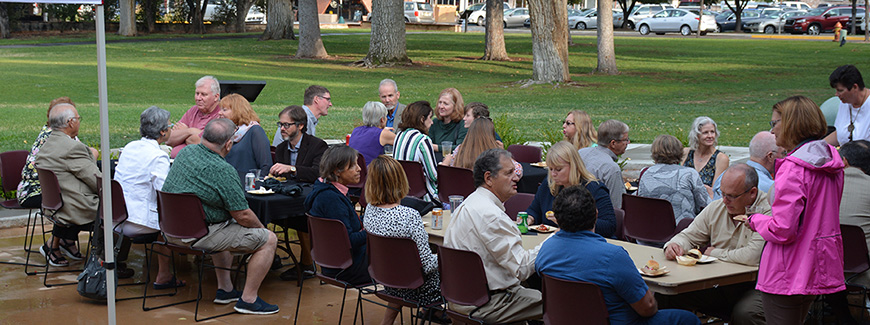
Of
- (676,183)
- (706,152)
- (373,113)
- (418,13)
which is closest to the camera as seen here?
(676,183)

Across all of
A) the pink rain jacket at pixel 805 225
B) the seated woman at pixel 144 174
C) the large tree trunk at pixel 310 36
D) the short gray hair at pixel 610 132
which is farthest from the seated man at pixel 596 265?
the large tree trunk at pixel 310 36

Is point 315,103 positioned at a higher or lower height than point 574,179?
higher

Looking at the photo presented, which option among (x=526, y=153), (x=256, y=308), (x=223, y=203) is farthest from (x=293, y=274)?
(x=526, y=153)

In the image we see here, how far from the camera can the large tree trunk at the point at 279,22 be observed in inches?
1591

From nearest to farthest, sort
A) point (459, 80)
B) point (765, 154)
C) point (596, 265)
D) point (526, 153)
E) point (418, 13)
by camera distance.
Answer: point (596, 265)
point (765, 154)
point (526, 153)
point (459, 80)
point (418, 13)

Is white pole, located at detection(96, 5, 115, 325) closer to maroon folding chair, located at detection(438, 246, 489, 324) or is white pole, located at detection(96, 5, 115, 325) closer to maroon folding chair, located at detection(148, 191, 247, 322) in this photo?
maroon folding chair, located at detection(148, 191, 247, 322)

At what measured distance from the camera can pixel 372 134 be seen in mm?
8766

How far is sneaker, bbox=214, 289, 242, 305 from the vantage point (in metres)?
6.59

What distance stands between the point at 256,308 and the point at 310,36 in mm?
27224

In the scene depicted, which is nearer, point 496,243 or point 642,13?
point 496,243

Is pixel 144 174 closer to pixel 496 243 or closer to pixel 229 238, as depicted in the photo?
pixel 229 238

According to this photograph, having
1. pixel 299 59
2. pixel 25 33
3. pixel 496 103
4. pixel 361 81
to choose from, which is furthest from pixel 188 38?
pixel 496 103

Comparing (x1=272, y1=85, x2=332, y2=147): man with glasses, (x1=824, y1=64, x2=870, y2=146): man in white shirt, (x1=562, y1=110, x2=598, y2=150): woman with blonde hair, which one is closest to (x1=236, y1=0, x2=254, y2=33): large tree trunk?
(x1=272, y1=85, x2=332, y2=147): man with glasses

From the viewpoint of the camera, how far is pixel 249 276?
20.8 feet
